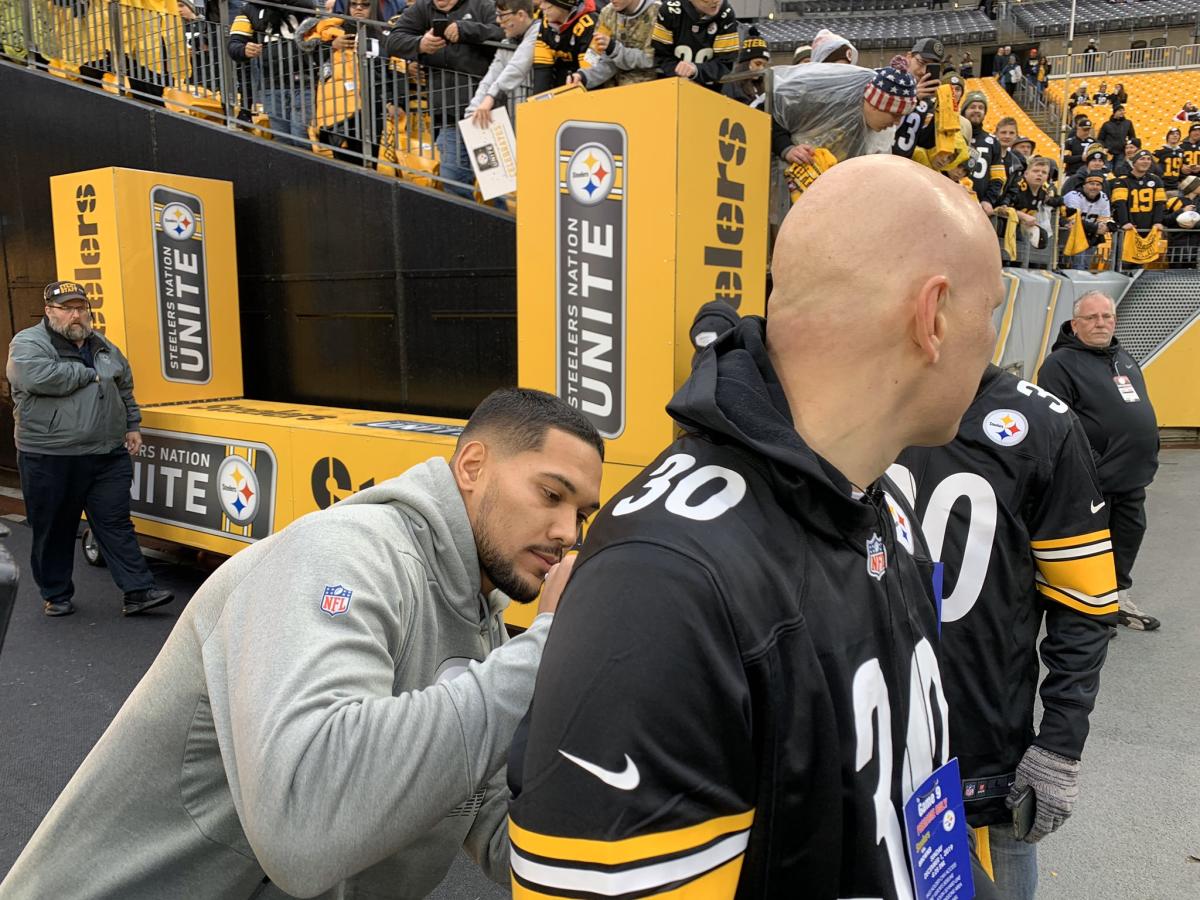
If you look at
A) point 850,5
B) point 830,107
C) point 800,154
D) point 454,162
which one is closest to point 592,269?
point 800,154

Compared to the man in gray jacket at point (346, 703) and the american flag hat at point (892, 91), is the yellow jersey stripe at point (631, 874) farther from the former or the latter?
the american flag hat at point (892, 91)

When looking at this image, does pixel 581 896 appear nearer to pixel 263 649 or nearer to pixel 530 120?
pixel 263 649

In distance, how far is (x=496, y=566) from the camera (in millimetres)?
1652

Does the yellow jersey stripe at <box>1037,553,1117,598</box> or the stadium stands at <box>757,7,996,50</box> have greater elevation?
the stadium stands at <box>757,7,996,50</box>

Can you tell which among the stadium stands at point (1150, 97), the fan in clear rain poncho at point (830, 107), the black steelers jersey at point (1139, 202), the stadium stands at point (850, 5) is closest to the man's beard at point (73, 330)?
the fan in clear rain poncho at point (830, 107)

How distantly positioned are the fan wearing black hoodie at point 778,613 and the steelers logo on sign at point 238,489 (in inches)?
206

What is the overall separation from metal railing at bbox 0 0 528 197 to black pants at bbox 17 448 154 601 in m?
2.77

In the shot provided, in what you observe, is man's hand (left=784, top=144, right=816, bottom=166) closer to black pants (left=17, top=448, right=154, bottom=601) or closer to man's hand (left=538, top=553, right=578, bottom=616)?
man's hand (left=538, top=553, right=578, bottom=616)

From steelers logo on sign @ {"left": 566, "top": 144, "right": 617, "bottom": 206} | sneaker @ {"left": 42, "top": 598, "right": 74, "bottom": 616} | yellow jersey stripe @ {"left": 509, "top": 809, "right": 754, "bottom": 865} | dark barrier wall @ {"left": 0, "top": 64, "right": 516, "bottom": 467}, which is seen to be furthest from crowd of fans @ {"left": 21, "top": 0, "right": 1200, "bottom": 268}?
yellow jersey stripe @ {"left": 509, "top": 809, "right": 754, "bottom": 865}

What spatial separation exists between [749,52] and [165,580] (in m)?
5.25

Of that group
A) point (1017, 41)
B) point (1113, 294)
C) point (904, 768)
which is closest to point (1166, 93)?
point (1017, 41)

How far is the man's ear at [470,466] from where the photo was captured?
1701mm

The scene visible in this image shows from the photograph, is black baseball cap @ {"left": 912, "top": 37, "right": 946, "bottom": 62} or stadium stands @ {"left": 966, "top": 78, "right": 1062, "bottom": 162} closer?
black baseball cap @ {"left": 912, "top": 37, "right": 946, "bottom": 62}

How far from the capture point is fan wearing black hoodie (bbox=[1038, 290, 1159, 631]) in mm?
5082
